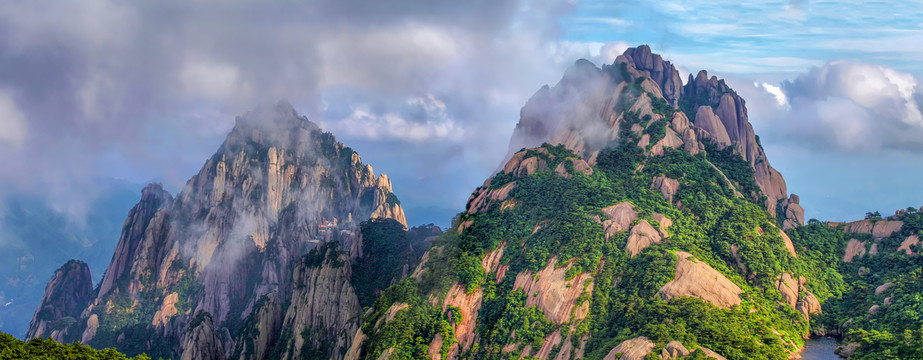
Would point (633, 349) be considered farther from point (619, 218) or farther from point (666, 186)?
point (666, 186)

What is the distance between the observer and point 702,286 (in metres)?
66.5

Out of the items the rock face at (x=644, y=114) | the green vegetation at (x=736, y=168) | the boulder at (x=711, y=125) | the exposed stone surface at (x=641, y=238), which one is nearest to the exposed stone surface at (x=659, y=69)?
the rock face at (x=644, y=114)

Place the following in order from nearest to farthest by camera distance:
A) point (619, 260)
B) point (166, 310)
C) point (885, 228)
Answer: point (619, 260) < point (885, 228) < point (166, 310)

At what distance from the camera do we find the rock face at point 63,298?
172500 millimetres

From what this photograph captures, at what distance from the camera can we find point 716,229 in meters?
83.3

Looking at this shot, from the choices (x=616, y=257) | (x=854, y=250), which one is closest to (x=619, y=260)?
(x=616, y=257)

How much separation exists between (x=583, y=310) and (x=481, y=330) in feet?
49.1

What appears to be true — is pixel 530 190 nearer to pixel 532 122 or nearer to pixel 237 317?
pixel 532 122

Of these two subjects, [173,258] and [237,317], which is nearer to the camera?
[237,317]

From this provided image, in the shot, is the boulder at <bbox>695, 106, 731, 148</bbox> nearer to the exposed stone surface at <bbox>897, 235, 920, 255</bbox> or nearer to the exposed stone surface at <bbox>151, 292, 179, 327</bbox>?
the exposed stone surface at <bbox>897, 235, 920, 255</bbox>

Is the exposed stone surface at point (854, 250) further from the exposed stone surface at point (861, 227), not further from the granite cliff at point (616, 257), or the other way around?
the granite cliff at point (616, 257)

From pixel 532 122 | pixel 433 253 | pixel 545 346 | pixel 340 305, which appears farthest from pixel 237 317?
pixel 545 346

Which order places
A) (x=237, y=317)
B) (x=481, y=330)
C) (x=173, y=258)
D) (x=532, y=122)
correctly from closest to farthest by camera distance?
(x=481, y=330), (x=532, y=122), (x=237, y=317), (x=173, y=258)

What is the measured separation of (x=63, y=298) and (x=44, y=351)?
6061 inches
